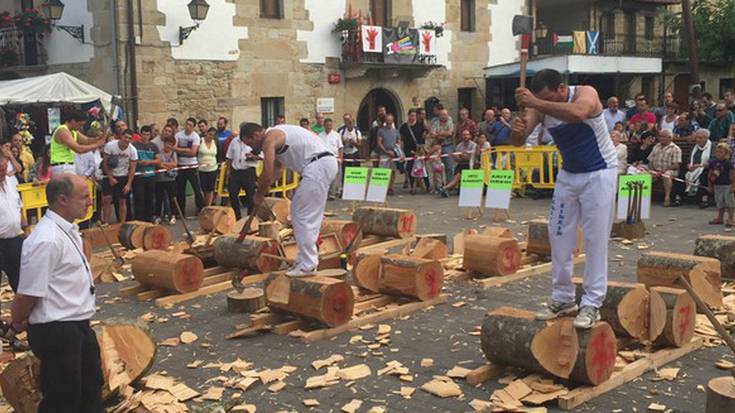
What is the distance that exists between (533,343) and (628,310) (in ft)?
3.57

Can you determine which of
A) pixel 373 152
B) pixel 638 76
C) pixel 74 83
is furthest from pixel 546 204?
pixel 638 76

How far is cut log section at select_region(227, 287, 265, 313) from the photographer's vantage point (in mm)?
7934

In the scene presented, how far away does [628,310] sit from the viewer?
6.08 m

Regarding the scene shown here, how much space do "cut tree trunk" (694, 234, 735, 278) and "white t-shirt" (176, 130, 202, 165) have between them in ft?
30.1

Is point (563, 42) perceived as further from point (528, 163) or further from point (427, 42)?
point (528, 163)

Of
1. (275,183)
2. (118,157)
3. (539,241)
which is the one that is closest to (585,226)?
(539,241)

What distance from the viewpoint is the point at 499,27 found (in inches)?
1058

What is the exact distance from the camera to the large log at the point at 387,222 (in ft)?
36.8

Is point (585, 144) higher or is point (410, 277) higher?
point (585, 144)

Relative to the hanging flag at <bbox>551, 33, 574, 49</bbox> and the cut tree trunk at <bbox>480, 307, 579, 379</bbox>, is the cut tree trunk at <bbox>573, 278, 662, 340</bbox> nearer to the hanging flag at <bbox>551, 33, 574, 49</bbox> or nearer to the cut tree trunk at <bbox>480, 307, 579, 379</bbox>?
the cut tree trunk at <bbox>480, 307, 579, 379</bbox>

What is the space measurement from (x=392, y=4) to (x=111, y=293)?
52.8ft

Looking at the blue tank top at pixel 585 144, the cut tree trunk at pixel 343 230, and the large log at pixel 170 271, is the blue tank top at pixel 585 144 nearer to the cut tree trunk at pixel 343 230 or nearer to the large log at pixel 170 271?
the large log at pixel 170 271

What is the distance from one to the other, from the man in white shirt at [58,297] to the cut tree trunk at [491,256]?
5331mm

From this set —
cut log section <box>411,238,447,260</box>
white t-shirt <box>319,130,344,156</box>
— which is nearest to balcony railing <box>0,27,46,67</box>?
white t-shirt <box>319,130,344,156</box>
